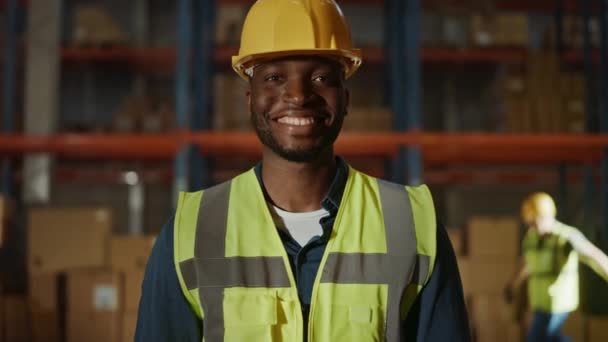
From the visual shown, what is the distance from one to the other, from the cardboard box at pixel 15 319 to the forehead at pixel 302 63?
491cm

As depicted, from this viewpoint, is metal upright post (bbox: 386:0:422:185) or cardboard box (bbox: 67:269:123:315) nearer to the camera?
cardboard box (bbox: 67:269:123:315)

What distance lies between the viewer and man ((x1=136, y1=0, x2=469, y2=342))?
50.4 inches

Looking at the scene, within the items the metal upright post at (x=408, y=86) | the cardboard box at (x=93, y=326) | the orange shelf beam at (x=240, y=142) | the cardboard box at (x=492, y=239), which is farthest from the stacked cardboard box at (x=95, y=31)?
the cardboard box at (x=492, y=239)

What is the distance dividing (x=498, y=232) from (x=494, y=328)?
0.89 metres

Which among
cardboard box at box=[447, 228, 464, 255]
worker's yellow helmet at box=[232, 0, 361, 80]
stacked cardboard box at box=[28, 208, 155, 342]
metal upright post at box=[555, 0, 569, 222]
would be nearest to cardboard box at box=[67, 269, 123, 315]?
stacked cardboard box at box=[28, 208, 155, 342]

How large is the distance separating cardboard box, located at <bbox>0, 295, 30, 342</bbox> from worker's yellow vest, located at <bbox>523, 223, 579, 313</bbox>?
4.04 m

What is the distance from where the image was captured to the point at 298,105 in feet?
4.36

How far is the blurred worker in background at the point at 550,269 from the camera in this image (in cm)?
473

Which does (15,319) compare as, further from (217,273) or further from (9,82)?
(217,273)

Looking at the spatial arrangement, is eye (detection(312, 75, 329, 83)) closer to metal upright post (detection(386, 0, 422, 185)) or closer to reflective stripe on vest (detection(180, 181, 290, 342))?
reflective stripe on vest (detection(180, 181, 290, 342))

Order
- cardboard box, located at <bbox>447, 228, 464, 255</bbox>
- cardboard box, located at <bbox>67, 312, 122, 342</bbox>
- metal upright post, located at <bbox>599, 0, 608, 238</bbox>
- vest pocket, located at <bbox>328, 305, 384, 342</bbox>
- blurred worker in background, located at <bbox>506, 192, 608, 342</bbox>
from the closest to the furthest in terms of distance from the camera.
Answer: vest pocket, located at <bbox>328, 305, 384, 342</bbox>
blurred worker in background, located at <bbox>506, 192, 608, 342</bbox>
cardboard box, located at <bbox>67, 312, 122, 342</bbox>
cardboard box, located at <bbox>447, 228, 464, 255</bbox>
metal upright post, located at <bbox>599, 0, 608, 238</bbox>

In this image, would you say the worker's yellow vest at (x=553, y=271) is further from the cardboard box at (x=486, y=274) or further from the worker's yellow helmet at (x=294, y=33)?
the worker's yellow helmet at (x=294, y=33)

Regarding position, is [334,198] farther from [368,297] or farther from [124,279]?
[124,279]

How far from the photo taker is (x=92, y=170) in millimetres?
9914
